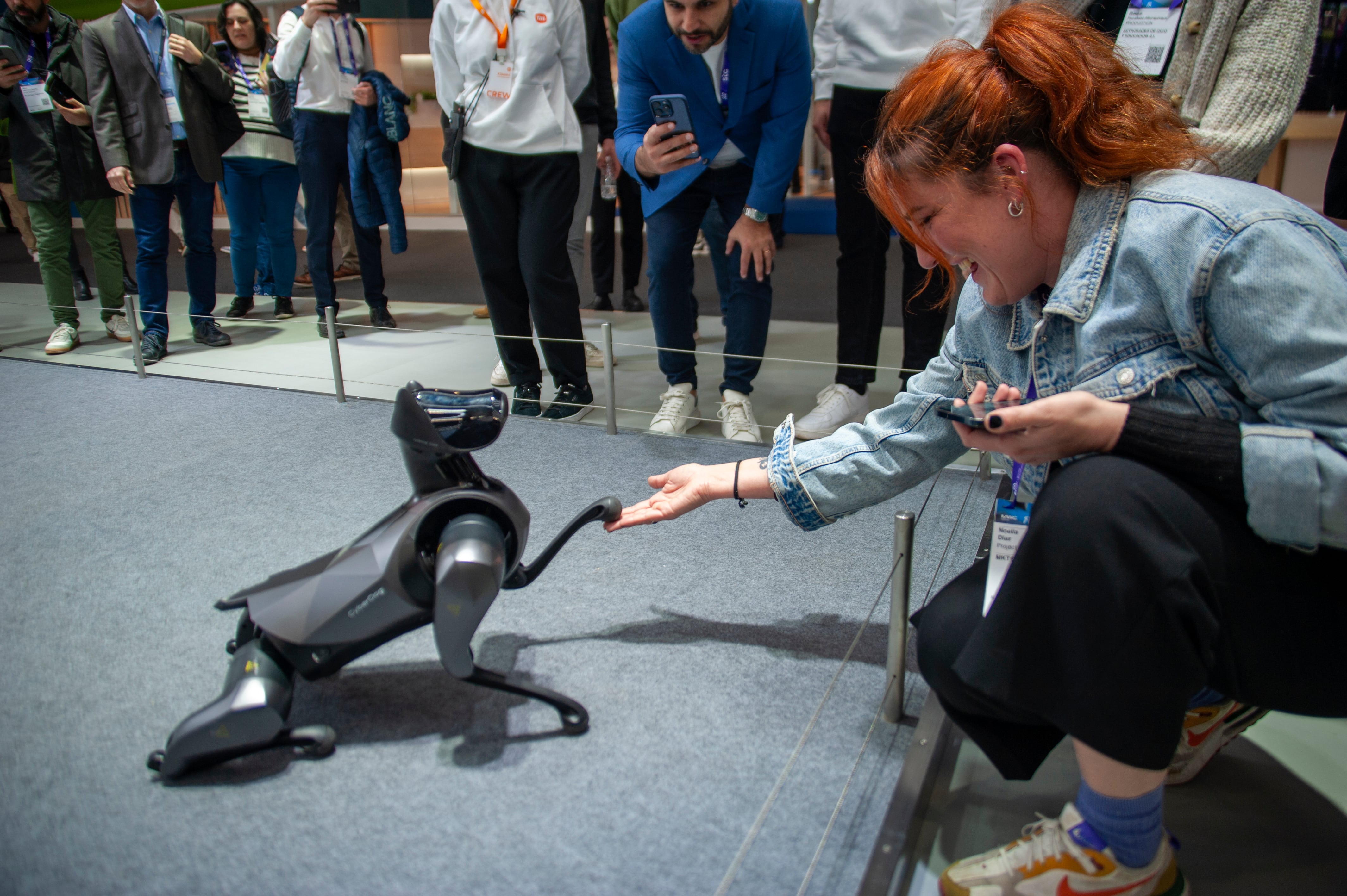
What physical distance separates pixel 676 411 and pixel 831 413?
428 millimetres

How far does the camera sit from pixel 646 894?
0.98m

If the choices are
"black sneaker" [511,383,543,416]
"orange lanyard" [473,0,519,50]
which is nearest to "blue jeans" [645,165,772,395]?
"black sneaker" [511,383,543,416]

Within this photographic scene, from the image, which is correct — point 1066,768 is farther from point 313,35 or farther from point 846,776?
point 313,35

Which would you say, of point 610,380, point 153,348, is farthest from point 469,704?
point 153,348

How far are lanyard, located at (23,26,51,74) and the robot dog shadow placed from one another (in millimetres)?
3323

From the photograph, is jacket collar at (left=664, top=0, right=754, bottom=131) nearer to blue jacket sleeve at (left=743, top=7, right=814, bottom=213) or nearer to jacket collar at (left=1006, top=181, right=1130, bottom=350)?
blue jacket sleeve at (left=743, top=7, right=814, bottom=213)

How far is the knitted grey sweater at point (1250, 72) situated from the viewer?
1.45 meters

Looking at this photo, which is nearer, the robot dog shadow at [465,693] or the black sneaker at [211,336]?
the robot dog shadow at [465,693]

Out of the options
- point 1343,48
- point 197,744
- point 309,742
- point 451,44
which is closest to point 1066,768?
point 309,742

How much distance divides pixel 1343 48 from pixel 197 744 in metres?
2.36

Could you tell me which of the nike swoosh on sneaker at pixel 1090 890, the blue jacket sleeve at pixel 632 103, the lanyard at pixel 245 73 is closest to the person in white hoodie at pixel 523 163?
the blue jacket sleeve at pixel 632 103

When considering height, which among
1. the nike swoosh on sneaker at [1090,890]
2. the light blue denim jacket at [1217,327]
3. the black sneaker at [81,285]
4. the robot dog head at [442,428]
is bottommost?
the black sneaker at [81,285]

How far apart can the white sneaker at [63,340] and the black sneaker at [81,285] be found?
1.24 m

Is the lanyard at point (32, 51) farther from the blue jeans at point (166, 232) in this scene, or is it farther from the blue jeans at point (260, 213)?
the blue jeans at point (260, 213)
